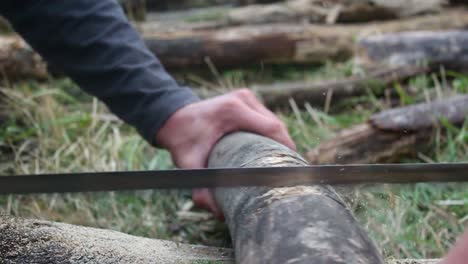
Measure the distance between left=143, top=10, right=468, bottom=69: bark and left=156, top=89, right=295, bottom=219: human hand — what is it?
69.5 inches

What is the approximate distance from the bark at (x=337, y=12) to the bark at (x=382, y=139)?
5.54ft

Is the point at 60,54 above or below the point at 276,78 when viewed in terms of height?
above

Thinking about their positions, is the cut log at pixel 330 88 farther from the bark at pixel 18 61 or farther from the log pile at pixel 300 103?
the bark at pixel 18 61

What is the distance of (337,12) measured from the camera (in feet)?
12.4

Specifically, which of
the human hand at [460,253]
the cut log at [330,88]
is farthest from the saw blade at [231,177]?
the cut log at [330,88]

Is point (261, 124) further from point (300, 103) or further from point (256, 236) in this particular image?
point (300, 103)

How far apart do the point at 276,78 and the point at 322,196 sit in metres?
2.35

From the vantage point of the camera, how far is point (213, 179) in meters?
0.92

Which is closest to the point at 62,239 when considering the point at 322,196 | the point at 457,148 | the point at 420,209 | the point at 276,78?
the point at 322,196

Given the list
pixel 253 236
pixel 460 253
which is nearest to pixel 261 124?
pixel 253 236

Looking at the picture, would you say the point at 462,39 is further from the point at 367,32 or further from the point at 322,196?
the point at 322,196

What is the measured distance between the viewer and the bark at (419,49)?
2977 mm

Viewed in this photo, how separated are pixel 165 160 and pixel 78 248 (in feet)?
4.12

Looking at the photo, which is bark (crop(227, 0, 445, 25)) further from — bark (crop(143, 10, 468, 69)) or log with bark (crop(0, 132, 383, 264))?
log with bark (crop(0, 132, 383, 264))
